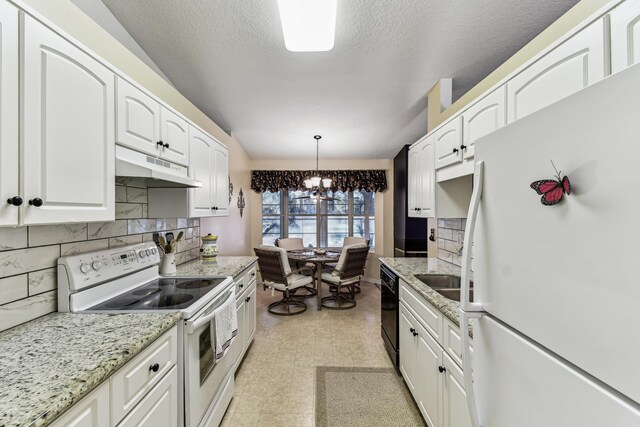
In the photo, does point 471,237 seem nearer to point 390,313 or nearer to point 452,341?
point 452,341

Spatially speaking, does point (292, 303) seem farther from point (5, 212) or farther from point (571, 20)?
point (571, 20)

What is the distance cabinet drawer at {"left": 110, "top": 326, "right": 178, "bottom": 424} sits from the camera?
Answer: 0.85 metres

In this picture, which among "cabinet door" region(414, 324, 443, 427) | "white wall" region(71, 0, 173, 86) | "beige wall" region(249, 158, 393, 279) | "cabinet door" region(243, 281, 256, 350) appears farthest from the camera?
"beige wall" region(249, 158, 393, 279)

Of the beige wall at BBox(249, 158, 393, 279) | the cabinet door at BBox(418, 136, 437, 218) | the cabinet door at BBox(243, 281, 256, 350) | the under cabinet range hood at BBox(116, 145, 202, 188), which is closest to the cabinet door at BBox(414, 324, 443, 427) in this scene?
the cabinet door at BBox(418, 136, 437, 218)

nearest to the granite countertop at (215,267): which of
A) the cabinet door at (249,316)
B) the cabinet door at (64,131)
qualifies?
the cabinet door at (249,316)

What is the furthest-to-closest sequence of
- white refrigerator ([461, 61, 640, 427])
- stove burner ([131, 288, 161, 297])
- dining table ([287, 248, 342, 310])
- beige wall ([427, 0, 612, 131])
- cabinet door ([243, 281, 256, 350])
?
dining table ([287, 248, 342, 310]) < cabinet door ([243, 281, 256, 350]) < stove burner ([131, 288, 161, 297]) < beige wall ([427, 0, 612, 131]) < white refrigerator ([461, 61, 640, 427])

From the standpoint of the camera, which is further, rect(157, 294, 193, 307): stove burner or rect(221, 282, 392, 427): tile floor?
rect(221, 282, 392, 427): tile floor

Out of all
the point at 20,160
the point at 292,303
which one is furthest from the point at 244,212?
the point at 20,160

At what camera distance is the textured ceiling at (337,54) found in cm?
170

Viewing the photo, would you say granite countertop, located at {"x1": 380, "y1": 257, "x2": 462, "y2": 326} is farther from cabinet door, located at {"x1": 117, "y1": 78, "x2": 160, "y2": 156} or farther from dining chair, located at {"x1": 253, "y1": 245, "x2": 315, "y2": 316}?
cabinet door, located at {"x1": 117, "y1": 78, "x2": 160, "y2": 156}

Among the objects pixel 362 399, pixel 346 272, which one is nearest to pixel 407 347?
pixel 362 399

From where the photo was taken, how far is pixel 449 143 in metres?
1.90

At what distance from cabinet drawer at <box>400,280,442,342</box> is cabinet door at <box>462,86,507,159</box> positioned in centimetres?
92

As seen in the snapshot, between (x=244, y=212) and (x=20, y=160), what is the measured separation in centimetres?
373
